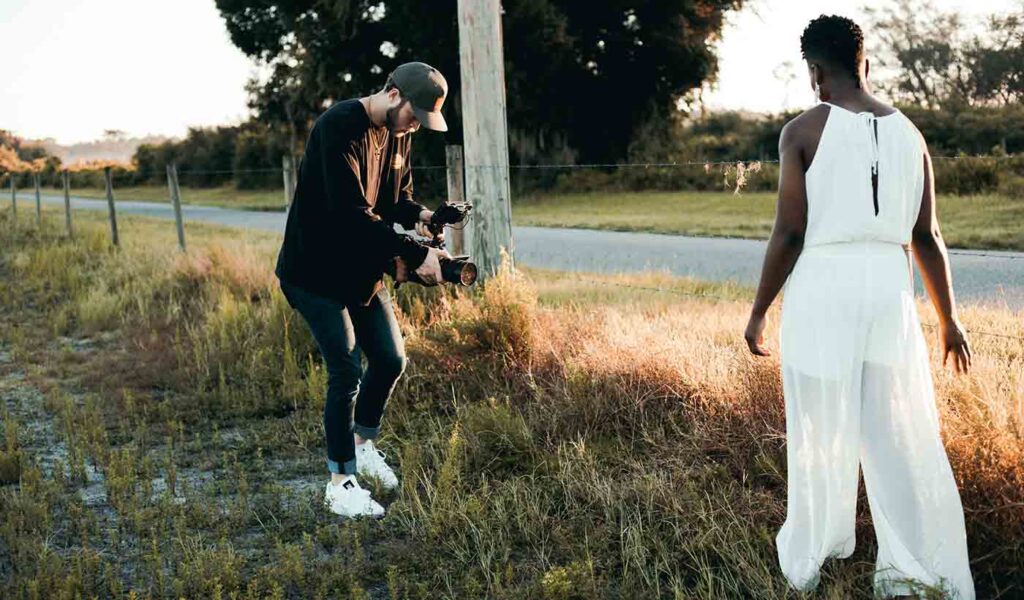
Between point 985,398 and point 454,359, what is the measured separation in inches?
124

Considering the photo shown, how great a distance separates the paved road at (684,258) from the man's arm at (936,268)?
4.41m

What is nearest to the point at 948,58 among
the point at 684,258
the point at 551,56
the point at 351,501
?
the point at 551,56

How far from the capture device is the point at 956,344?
127 inches

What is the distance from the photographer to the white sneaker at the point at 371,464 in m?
4.80

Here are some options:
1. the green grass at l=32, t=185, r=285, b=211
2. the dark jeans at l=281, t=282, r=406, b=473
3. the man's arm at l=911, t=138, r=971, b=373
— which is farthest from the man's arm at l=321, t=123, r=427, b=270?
the green grass at l=32, t=185, r=285, b=211

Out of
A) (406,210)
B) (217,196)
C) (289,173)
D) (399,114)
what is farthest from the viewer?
(217,196)

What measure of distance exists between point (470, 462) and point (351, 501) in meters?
0.69

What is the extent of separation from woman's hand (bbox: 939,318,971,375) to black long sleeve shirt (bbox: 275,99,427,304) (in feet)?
7.15

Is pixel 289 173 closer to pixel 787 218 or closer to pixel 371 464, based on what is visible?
pixel 371 464

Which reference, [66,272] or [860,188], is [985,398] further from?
[66,272]

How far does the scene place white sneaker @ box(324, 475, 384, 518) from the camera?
4473 mm

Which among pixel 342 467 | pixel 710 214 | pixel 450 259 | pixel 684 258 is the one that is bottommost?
pixel 342 467

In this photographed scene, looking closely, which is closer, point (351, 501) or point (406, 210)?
point (351, 501)

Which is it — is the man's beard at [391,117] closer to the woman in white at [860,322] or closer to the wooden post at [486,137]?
the woman in white at [860,322]
